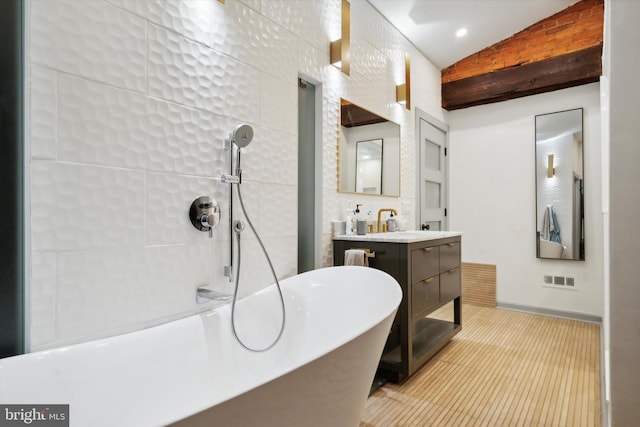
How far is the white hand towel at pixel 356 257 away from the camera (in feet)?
7.13

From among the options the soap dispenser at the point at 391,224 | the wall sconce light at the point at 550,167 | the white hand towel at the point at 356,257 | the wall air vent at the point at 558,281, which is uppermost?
the wall sconce light at the point at 550,167

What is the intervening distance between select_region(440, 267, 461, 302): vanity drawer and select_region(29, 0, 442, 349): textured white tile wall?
124cm

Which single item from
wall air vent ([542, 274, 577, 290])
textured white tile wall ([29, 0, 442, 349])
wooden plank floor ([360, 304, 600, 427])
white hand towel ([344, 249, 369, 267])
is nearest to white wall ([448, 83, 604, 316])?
wall air vent ([542, 274, 577, 290])

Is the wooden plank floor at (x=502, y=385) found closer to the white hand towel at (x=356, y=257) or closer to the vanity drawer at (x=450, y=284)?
the vanity drawer at (x=450, y=284)

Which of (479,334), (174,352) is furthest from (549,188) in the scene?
(174,352)

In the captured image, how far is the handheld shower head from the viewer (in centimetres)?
161

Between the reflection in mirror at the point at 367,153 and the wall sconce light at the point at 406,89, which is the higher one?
the wall sconce light at the point at 406,89

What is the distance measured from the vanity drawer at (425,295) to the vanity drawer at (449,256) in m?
0.16

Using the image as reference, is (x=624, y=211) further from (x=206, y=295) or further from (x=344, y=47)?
(x=344, y=47)

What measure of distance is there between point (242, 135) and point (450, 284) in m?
2.02

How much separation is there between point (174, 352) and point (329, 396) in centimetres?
65

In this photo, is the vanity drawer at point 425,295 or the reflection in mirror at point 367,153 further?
the reflection in mirror at point 367,153

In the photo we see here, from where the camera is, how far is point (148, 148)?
1.40m

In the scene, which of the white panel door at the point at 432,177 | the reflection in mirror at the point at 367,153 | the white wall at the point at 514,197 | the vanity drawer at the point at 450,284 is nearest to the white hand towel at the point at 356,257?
the reflection in mirror at the point at 367,153
